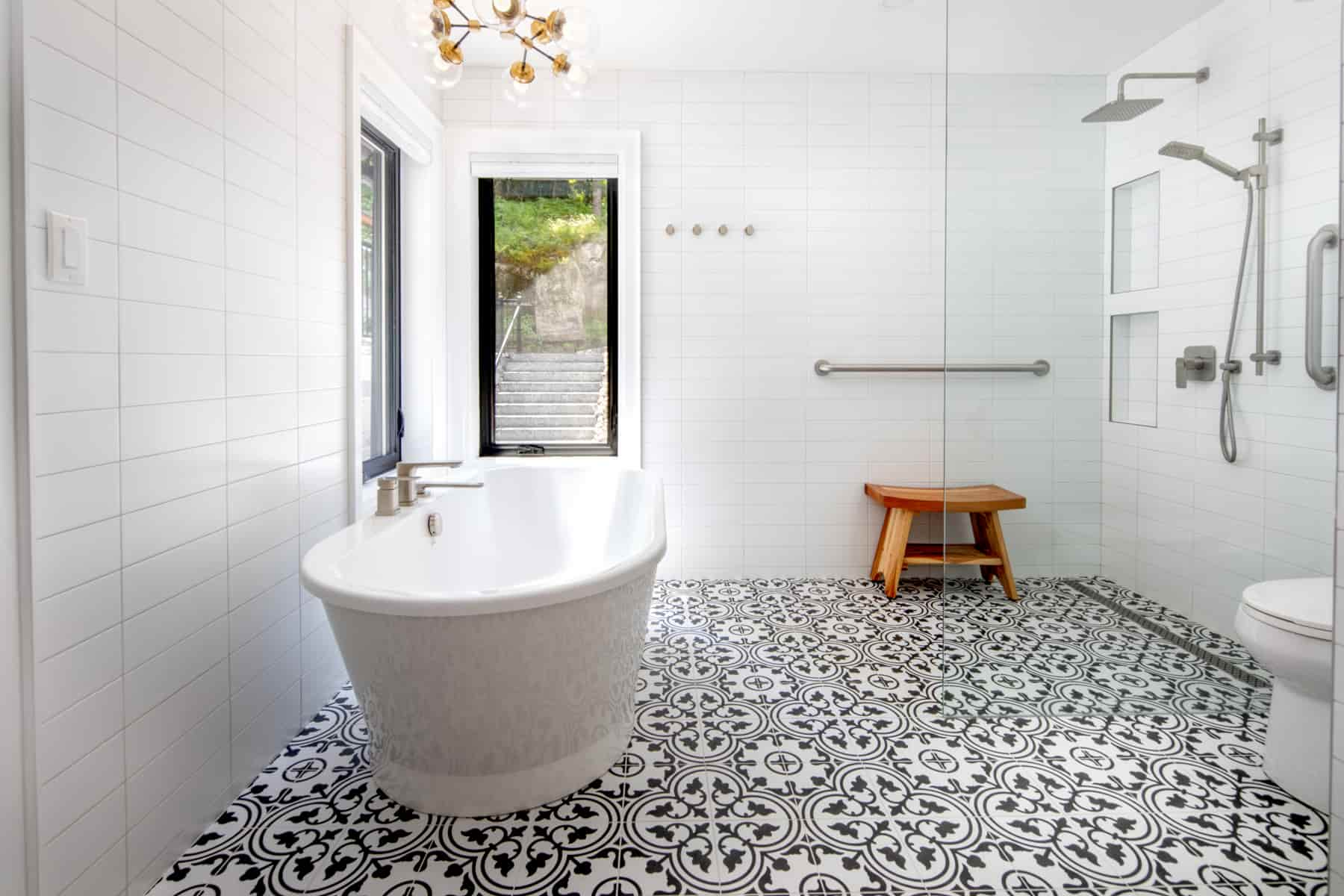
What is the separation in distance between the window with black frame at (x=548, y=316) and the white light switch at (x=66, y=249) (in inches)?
94.5

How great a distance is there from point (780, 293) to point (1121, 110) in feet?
6.33

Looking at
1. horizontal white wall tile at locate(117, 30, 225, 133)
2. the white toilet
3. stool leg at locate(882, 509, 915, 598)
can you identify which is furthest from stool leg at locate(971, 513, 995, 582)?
horizontal white wall tile at locate(117, 30, 225, 133)

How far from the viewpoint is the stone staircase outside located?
12.3 ft

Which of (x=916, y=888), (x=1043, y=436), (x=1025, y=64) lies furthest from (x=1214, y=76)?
(x=916, y=888)

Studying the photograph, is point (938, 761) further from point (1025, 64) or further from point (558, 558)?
point (1025, 64)

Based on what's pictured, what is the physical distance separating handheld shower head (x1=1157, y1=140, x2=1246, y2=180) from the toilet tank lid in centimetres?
86

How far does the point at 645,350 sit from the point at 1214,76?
2450mm

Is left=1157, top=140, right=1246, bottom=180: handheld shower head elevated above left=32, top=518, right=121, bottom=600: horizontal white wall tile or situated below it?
above

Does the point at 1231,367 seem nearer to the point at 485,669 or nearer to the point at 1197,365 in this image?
the point at 1197,365

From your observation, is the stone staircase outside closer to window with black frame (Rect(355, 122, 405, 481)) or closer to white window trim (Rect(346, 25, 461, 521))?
white window trim (Rect(346, 25, 461, 521))

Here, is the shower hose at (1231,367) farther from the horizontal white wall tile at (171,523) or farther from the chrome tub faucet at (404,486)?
the horizontal white wall tile at (171,523)

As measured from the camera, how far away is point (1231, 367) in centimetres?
160

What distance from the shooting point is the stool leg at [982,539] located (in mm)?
1994

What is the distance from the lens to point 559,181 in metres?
3.67
